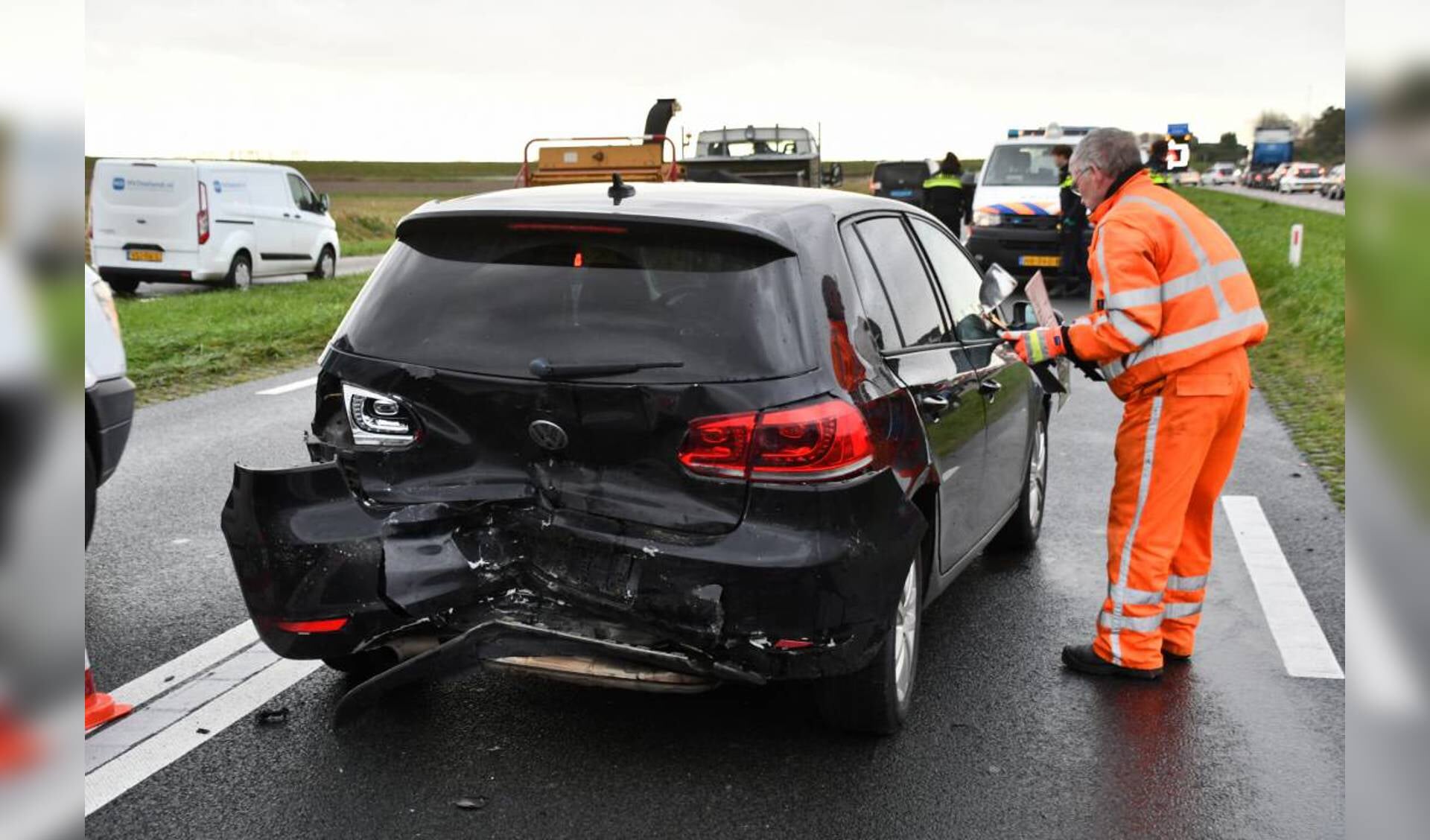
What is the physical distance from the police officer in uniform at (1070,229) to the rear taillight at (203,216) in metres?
12.1

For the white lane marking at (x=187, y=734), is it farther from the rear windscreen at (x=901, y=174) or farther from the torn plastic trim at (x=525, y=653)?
A: the rear windscreen at (x=901, y=174)

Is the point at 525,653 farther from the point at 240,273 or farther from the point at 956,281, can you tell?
the point at 240,273

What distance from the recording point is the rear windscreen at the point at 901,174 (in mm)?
38469

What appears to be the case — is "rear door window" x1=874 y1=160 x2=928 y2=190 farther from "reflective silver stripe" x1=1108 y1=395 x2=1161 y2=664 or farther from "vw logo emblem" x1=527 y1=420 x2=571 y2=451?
"vw logo emblem" x1=527 y1=420 x2=571 y2=451

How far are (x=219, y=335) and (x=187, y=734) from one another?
10.8 m

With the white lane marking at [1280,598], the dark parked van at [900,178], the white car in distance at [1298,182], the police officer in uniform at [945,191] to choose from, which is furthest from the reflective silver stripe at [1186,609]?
the white car in distance at [1298,182]

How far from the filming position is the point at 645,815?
3564mm

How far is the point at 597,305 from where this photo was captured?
3.77 metres

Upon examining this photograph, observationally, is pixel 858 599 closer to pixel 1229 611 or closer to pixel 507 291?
pixel 507 291

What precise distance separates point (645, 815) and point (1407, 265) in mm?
2960

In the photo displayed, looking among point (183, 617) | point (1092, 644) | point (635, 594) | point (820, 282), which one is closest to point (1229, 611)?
point (1092, 644)

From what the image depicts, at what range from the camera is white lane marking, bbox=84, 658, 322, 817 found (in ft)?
12.2

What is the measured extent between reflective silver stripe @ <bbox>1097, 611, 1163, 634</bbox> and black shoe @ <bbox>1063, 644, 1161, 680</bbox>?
33 mm

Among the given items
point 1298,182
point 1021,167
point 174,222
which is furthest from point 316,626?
point 1298,182
